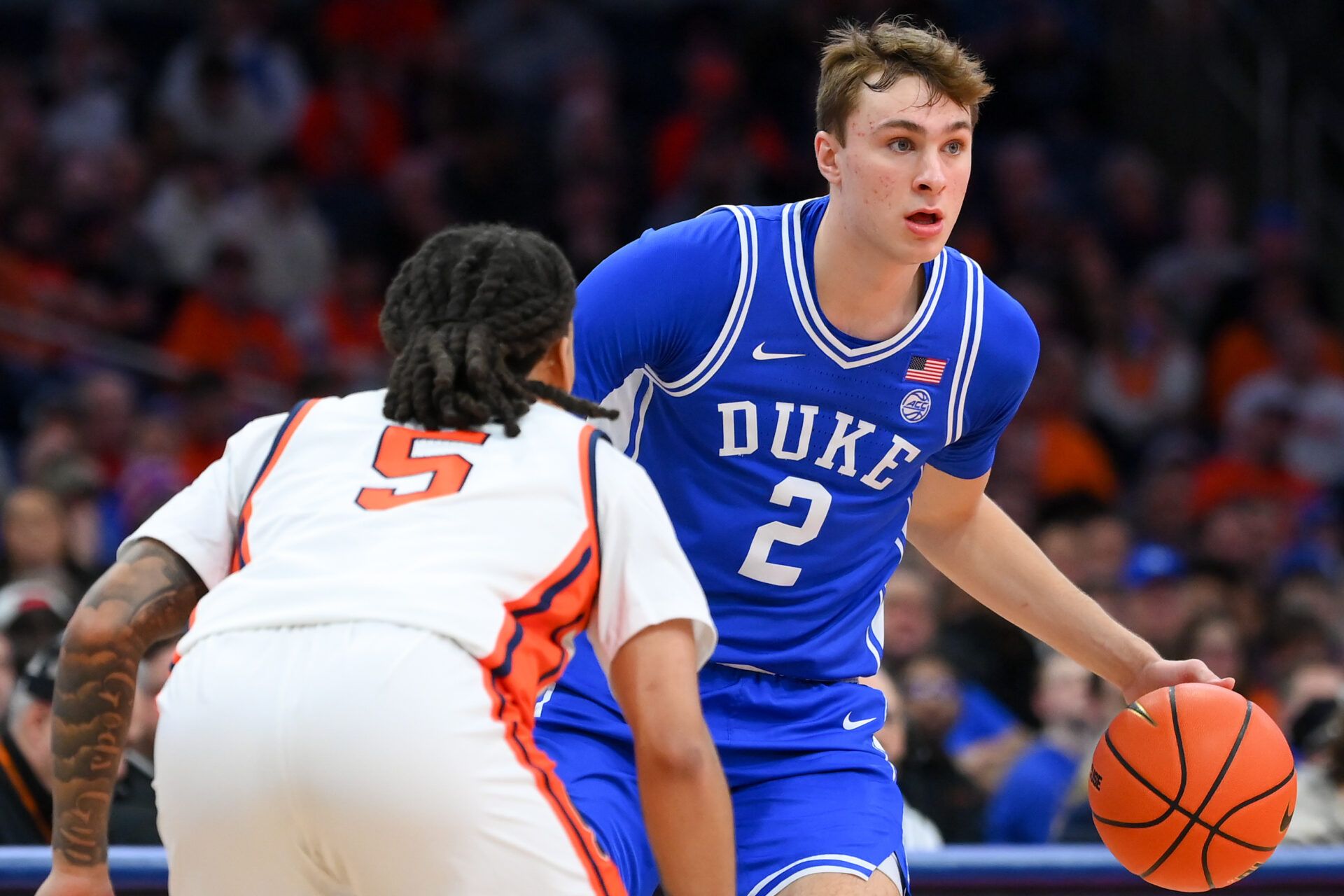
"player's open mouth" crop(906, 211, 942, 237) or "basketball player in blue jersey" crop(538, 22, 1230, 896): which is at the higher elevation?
"player's open mouth" crop(906, 211, 942, 237)

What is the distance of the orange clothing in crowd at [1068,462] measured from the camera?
1002 centimetres

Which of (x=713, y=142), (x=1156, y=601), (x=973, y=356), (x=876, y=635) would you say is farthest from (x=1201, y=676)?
(x=713, y=142)

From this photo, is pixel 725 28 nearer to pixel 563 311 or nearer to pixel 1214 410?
pixel 1214 410

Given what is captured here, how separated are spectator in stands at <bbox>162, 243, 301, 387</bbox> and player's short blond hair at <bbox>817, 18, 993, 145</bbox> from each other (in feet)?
21.4

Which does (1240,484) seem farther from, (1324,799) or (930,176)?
(930,176)

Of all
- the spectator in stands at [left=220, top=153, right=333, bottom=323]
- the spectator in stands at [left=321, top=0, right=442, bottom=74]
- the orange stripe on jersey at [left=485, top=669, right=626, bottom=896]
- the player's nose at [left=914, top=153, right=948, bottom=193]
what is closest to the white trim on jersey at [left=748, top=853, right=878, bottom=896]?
the orange stripe on jersey at [left=485, top=669, right=626, bottom=896]

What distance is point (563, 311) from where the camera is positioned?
286cm

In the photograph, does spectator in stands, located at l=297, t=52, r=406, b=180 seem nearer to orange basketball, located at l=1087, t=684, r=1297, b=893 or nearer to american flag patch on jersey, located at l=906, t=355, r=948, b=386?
american flag patch on jersey, located at l=906, t=355, r=948, b=386

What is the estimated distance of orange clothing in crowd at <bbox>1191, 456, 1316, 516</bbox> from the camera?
9.98m

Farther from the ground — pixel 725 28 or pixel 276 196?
pixel 725 28

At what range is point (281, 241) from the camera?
1052 cm

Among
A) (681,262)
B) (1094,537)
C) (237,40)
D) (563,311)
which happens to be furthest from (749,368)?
(237,40)

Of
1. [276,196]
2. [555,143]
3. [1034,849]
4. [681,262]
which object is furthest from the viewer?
[555,143]

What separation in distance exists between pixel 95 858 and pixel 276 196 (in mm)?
8016
